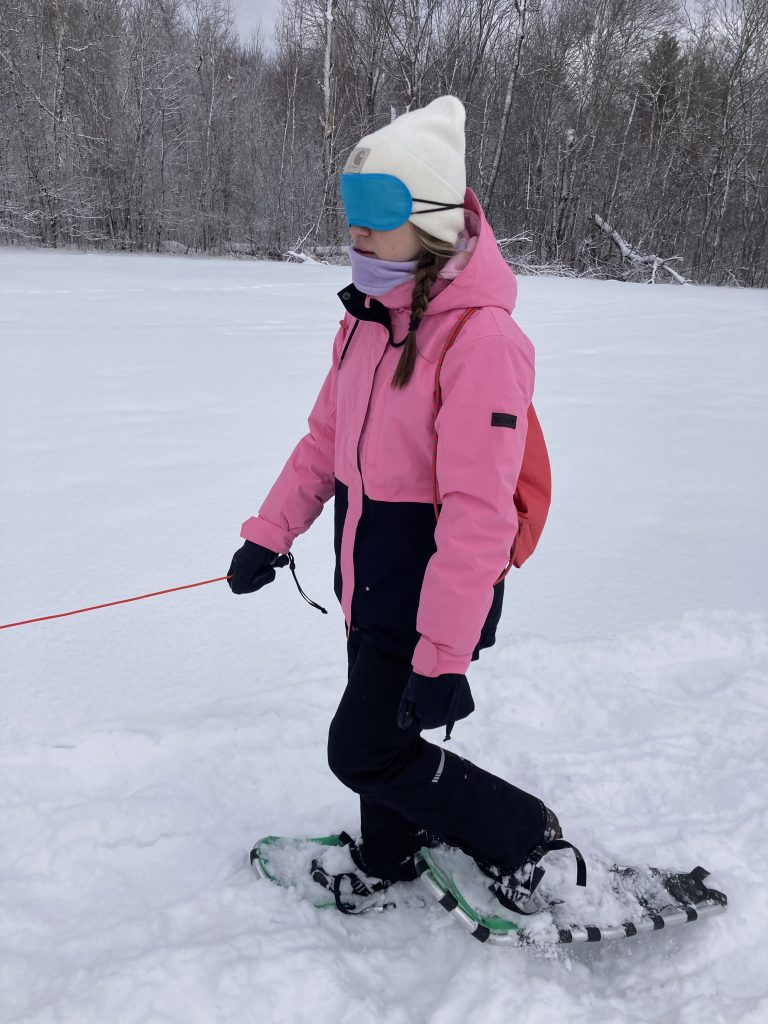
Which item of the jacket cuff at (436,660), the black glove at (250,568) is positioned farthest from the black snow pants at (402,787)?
the black glove at (250,568)

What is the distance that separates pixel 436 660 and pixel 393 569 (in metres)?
0.21

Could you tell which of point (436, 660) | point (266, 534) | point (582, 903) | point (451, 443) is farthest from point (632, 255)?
point (436, 660)

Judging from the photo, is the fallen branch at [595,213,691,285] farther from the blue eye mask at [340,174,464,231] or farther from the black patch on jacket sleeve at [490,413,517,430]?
the black patch on jacket sleeve at [490,413,517,430]

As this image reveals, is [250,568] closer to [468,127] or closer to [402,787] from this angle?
[402,787]

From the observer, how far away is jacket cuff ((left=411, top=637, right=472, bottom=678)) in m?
1.27

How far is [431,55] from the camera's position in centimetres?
1820

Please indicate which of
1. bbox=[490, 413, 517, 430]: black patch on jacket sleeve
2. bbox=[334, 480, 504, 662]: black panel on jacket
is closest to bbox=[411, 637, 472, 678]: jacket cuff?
bbox=[334, 480, 504, 662]: black panel on jacket

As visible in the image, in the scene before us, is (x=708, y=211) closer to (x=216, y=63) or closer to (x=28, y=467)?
(x=216, y=63)

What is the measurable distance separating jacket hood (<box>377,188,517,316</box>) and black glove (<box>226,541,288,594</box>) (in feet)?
2.23

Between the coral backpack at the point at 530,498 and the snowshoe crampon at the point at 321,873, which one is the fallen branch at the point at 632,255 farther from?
the snowshoe crampon at the point at 321,873

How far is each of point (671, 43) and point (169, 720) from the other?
74.5 ft

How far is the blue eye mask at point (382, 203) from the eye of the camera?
1.27 metres

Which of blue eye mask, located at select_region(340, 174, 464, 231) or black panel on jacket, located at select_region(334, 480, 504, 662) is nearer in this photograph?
blue eye mask, located at select_region(340, 174, 464, 231)

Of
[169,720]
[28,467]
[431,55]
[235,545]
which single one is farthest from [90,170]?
[169,720]
